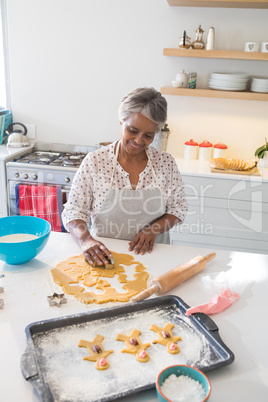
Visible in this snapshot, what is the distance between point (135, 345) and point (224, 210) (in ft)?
6.78

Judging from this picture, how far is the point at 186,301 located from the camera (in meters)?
1.26

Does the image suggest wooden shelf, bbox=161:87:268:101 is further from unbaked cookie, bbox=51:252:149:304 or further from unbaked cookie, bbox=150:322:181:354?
unbaked cookie, bbox=150:322:181:354

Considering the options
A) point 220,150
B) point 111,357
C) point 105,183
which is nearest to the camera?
point 111,357

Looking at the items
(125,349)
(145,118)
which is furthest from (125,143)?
(125,349)

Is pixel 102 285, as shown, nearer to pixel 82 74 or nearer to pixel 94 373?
pixel 94 373

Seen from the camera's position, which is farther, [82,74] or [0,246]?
[82,74]

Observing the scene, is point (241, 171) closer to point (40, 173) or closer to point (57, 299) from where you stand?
point (40, 173)

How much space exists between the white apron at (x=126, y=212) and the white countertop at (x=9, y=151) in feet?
5.02

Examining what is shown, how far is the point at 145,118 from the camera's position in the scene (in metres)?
1.67

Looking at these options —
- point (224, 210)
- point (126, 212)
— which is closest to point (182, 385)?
point (126, 212)

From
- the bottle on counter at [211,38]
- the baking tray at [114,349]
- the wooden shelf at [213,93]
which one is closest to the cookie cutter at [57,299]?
the baking tray at [114,349]

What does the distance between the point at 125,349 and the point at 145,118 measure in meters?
1.02

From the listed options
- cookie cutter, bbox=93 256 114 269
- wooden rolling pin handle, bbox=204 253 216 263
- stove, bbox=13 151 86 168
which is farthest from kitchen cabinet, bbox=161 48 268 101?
cookie cutter, bbox=93 256 114 269

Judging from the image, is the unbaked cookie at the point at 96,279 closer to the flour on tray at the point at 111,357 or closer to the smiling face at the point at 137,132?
the flour on tray at the point at 111,357
